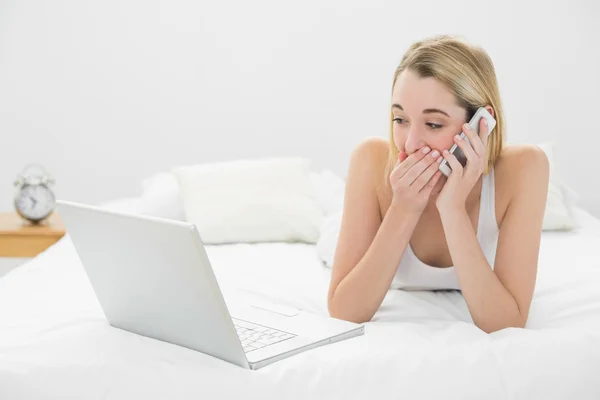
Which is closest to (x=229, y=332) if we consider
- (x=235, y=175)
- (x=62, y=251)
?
(x=62, y=251)

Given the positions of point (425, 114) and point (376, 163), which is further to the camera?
point (376, 163)

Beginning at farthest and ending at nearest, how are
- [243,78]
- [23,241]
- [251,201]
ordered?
[243,78], [23,241], [251,201]

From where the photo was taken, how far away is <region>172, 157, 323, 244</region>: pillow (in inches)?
104

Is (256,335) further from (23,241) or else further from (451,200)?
(23,241)

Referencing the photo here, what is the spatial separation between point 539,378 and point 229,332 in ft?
1.71

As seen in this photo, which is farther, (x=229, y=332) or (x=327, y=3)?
(x=327, y=3)

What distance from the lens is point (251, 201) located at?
2697mm

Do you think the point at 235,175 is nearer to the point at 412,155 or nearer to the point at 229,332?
the point at 412,155

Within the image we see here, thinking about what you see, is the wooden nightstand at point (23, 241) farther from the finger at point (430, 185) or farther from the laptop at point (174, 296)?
the finger at point (430, 185)

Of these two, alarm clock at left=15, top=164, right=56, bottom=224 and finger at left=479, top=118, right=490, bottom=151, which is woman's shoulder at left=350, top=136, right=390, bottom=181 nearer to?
finger at left=479, top=118, right=490, bottom=151

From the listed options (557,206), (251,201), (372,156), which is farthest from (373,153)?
(557,206)

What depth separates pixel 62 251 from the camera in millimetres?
2447

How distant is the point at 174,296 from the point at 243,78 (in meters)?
2.22

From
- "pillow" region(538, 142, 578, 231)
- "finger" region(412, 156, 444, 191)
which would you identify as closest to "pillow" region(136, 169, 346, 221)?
"pillow" region(538, 142, 578, 231)
